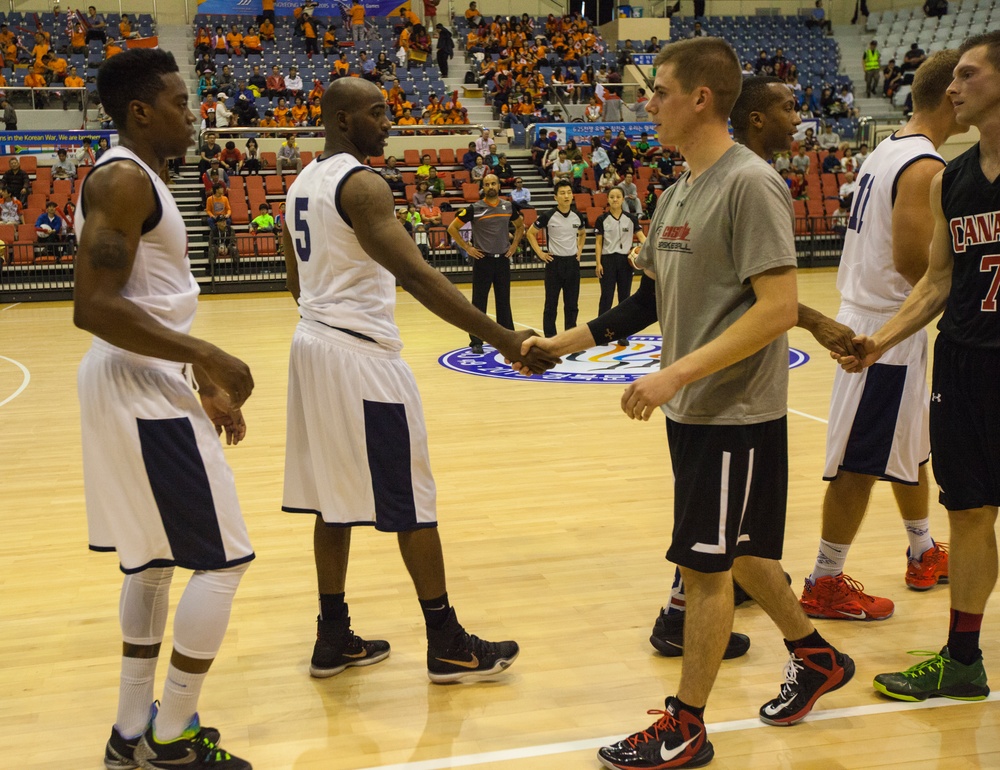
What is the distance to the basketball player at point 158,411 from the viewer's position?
2.51m

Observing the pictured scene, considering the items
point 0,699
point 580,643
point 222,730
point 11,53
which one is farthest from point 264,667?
point 11,53

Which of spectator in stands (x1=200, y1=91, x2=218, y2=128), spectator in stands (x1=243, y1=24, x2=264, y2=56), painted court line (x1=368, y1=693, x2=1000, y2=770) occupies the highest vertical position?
spectator in stands (x1=243, y1=24, x2=264, y2=56)

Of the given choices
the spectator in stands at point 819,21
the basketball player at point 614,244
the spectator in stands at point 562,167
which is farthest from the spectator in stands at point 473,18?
the basketball player at point 614,244

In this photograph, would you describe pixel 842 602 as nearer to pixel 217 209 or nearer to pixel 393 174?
pixel 217 209

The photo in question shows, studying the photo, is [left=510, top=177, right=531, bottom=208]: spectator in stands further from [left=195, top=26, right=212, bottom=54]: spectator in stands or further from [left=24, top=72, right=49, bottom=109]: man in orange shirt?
[left=24, top=72, right=49, bottom=109]: man in orange shirt

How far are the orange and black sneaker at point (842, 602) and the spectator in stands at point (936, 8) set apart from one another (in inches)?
1108

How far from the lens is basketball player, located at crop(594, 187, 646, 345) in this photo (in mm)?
10797

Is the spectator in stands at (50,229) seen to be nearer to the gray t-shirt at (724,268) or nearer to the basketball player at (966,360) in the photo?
the gray t-shirt at (724,268)

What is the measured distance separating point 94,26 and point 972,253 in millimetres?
24177

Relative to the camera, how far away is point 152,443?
102 inches

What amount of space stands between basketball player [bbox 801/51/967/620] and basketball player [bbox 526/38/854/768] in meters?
1.05

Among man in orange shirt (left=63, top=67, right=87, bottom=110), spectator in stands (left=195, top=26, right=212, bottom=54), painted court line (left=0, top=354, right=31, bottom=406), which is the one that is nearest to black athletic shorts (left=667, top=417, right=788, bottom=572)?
painted court line (left=0, top=354, right=31, bottom=406)

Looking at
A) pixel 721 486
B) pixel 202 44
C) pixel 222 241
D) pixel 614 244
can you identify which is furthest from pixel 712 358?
pixel 202 44

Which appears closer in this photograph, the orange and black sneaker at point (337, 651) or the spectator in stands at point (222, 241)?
the orange and black sneaker at point (337, 651)
